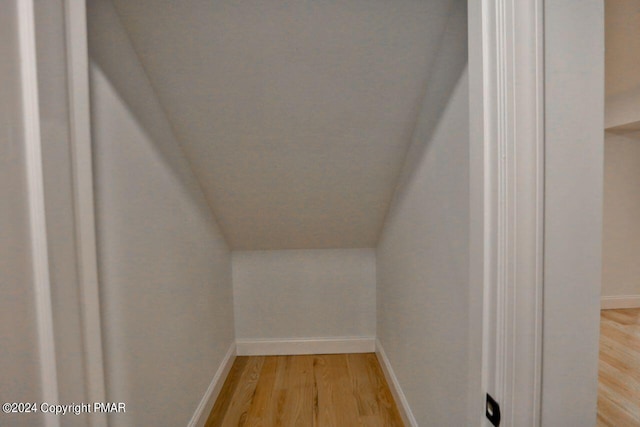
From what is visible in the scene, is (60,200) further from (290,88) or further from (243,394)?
(243,394)

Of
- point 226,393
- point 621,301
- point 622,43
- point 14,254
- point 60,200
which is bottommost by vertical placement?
point 226,393

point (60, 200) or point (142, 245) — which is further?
point (142, 245)

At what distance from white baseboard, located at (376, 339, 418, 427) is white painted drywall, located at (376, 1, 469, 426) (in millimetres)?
58

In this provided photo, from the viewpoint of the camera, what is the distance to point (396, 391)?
204cm

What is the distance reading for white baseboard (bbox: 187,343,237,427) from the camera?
1.83 m

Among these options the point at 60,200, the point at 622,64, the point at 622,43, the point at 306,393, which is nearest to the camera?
the point at 60,200

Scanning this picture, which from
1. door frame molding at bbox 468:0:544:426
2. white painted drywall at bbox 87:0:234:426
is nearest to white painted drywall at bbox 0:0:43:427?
white painted drywall at bbox 87:0:234:426

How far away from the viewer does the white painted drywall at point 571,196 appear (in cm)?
60

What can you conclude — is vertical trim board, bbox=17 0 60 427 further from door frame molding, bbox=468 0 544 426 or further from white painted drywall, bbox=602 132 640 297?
white painted drywall, bbox=602 132 640 297

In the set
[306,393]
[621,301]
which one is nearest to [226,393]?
[306,393]

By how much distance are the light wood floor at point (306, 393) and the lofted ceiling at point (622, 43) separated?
2.41 m

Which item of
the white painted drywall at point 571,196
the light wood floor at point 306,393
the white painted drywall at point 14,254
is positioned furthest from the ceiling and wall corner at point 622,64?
the light wood floor at point 306,393

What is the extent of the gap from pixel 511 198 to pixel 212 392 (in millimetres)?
2103

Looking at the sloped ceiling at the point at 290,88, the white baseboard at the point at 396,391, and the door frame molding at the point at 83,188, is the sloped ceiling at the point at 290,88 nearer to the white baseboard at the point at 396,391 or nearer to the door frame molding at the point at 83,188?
the door frame molding at the point at 83,188
